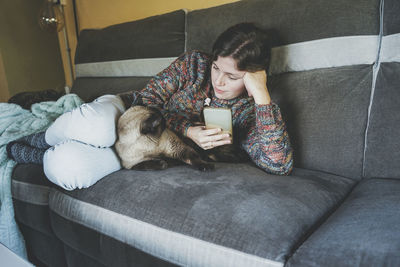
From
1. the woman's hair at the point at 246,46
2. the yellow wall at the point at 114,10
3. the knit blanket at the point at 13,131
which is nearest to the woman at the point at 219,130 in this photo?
the woman's hair at the point at 246,46

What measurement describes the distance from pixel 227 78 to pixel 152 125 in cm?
34

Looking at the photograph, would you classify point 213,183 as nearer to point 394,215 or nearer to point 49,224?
point 394,215

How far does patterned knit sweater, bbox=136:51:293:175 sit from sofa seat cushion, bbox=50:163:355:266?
0.36 feet

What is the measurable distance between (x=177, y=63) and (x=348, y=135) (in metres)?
0.77

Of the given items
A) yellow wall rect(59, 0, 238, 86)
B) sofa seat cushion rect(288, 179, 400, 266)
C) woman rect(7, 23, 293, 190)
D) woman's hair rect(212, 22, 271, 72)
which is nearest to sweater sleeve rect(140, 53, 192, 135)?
woman rect(7, 23, 293, 190)

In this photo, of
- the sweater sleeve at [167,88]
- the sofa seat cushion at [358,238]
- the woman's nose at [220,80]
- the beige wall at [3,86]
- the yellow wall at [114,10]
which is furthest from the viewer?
the beige wall at [3,86]

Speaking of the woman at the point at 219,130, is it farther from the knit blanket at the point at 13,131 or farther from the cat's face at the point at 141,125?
the knit blanket at the point at 13,131

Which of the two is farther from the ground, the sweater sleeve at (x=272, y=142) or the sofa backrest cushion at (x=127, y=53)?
the sofa backrest cushion at (x=127, y=53)

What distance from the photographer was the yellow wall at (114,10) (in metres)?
1.99

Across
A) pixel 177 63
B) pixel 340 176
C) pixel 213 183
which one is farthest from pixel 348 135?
pixel 177 63

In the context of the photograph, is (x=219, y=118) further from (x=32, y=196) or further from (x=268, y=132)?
(x=32, y=196)

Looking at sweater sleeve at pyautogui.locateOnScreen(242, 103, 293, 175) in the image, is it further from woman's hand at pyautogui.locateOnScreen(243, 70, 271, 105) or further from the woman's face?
the woman's face

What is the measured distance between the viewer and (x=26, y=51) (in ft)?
9.92

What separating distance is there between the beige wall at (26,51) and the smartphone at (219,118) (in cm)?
285
